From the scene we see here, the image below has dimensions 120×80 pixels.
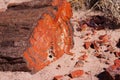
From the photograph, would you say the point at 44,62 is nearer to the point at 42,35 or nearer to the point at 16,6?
the point at 42,35

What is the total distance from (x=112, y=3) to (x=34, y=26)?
1288 millimetres

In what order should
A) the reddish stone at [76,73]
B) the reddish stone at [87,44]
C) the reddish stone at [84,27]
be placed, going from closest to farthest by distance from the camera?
1. the reddish stone at [76,73]
2. the reddish stone at [87,44]
3. the reddish stone at [84,27]

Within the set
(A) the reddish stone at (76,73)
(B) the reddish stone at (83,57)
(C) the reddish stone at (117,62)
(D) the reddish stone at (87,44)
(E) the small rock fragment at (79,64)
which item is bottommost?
(A) the reddish stone at (76,73)

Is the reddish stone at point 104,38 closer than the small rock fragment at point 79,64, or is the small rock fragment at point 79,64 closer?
the small rock fragment at point 79,64

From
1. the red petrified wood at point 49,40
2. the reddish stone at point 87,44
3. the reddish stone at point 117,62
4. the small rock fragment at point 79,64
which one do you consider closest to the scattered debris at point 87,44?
the reddish stone at point 87,44

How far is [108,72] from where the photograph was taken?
3.91m

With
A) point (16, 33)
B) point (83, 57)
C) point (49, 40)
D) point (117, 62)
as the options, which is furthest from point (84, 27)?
point (16, 33)

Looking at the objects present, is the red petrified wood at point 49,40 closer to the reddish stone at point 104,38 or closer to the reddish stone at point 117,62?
the reddish stone at point 104,38

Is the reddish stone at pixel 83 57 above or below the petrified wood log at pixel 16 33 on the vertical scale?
below

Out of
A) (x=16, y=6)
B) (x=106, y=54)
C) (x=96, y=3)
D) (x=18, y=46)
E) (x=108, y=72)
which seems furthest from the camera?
(x=96, y=3)

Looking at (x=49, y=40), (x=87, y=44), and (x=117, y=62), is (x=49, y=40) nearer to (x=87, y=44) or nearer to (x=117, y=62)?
(x=87, y=44)

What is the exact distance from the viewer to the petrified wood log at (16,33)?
164 inches

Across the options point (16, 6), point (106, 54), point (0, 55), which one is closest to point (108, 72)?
point (106, 54)

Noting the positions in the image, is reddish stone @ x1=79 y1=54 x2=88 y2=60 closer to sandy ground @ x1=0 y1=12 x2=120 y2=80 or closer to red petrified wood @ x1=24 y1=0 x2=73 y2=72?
sandy ground @ x1=0 y1=12 x2=120 y2=80
